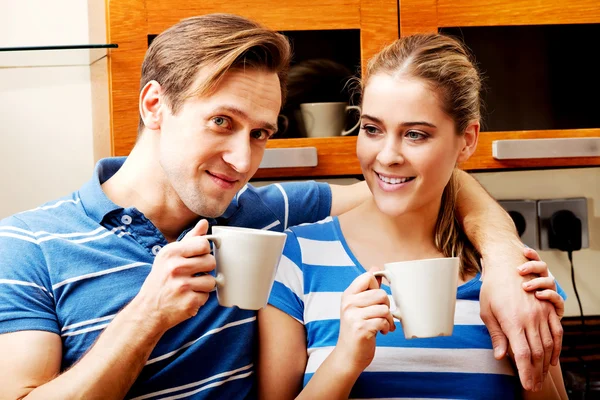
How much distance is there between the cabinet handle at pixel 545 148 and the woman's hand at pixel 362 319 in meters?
0.64

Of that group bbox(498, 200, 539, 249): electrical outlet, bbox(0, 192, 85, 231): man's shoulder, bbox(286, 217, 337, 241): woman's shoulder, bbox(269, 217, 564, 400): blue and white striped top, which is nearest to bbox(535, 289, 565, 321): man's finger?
bbox(269, 217, 564, 400): blue and white striped top

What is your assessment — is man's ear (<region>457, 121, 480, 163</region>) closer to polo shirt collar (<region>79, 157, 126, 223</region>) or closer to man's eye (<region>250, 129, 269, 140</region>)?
man's eye (<region>250, 129, 269, 140</region>)

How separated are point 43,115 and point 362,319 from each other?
1.10 m

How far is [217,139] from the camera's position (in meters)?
1.08

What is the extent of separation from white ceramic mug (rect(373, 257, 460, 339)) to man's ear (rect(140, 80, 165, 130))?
44 cm

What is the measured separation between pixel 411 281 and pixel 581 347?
1131 millimetres

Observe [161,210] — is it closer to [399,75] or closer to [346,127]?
[399,75]

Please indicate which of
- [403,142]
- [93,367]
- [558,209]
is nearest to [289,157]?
[403,142]

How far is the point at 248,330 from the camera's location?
1.17m

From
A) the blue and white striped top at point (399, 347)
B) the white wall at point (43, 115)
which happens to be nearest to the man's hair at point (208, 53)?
the blue and white striped top at point (399, 347)

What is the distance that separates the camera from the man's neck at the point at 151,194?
1.17m

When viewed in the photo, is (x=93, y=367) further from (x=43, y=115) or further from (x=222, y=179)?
(x=43, y=115)

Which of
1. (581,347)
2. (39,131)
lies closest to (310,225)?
(39,131)

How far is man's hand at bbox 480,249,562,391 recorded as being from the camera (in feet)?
3.40
